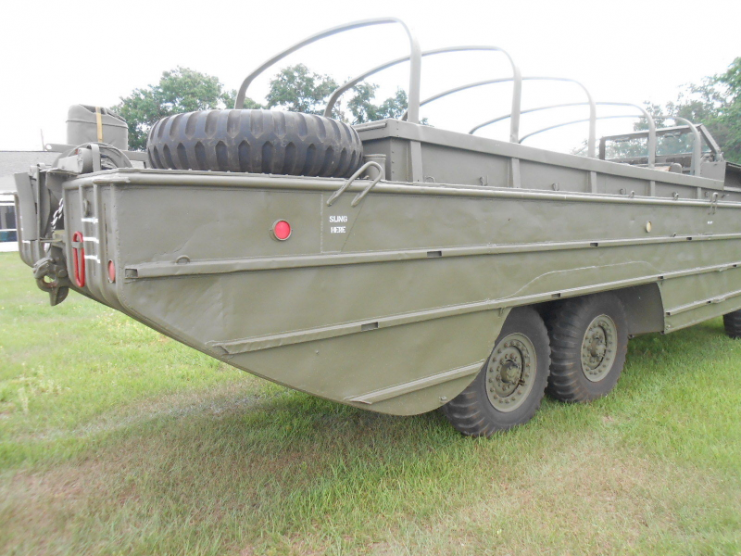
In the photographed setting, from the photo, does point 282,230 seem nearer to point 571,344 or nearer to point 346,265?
point 346,265

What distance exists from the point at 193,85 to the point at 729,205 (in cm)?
3441

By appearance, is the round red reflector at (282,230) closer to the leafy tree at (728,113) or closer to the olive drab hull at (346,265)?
the olive drab hull at (346,265)

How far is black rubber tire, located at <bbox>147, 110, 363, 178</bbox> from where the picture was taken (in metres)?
2.57

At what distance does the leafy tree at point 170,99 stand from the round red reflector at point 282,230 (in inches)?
1132

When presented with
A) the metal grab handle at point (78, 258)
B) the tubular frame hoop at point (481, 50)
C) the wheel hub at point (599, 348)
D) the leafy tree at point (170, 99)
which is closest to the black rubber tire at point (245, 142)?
the metal grab handle at point (78, 258)

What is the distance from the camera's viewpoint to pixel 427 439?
12.0ft

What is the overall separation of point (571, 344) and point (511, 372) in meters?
0.69

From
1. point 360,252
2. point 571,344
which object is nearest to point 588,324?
point 571,344

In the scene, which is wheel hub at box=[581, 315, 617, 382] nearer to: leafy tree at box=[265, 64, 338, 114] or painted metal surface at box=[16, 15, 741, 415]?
painted metal surface at box=[16, 15, 741, 415]

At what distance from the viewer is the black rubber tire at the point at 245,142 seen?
2566 mm

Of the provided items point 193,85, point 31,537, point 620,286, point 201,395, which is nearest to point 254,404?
point 201,395

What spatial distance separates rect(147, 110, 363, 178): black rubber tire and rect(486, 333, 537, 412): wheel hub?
1759 mm

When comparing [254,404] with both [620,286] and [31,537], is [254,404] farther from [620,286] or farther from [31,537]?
[620,286]

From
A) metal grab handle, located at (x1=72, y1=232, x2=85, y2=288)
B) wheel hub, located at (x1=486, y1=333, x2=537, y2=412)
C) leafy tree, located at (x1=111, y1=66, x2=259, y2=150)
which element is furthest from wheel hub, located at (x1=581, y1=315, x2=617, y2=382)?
leafy tree, located at (x1=111, y1=66, x2=259, y2=150)
